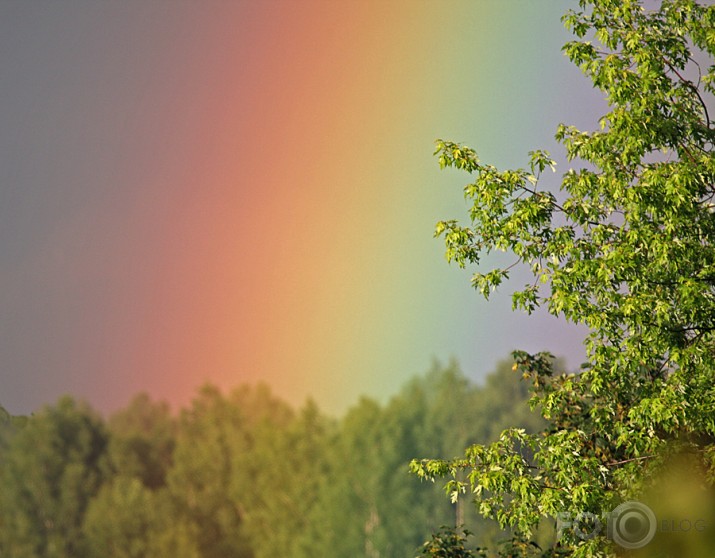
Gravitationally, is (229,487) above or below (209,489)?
below

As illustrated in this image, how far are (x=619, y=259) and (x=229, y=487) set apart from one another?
57715mm

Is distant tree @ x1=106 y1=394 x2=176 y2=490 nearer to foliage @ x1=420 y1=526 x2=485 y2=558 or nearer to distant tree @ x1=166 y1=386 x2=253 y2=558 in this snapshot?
distant tree @ x1=166 y1=386 x2=253 y2=558

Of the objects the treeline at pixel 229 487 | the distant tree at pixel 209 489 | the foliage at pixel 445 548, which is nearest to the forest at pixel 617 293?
the foliage at pixel 445 548

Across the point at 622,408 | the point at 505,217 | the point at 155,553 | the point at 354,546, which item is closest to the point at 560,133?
the point at 505,217

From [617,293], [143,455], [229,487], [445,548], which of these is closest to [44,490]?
[143,455]

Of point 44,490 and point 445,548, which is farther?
point 44,490

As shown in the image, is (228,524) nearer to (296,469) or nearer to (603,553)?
(296,469)

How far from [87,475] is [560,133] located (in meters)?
62.1

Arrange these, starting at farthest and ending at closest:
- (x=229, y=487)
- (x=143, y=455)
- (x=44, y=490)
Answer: (x=143, y=455)
(x=44, y=490)
(x=229, y=487)

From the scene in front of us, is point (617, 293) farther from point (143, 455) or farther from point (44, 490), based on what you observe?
point (143, 455)

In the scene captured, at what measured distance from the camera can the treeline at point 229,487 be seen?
205 ft

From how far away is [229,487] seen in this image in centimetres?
6781

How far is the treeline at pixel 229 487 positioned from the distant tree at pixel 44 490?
86mm

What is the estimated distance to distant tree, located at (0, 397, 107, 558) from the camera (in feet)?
220
